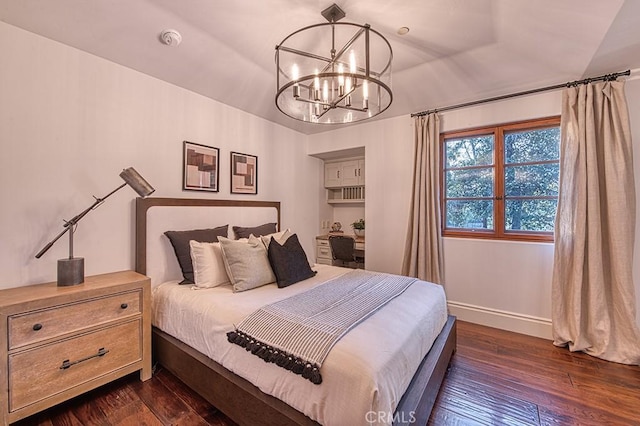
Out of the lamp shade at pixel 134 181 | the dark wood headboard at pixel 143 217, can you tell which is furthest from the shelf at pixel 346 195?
the lamp shade at pixel 134 181

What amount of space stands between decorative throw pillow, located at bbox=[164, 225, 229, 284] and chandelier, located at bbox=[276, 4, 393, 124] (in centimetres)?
145

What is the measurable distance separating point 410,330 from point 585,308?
214 centimetres

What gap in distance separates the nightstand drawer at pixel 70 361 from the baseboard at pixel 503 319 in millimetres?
3204

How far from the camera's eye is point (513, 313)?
9.30 ft

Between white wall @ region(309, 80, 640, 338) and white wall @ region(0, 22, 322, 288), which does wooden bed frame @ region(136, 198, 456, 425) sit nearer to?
white wall @ region(0, 22, 322, 288)

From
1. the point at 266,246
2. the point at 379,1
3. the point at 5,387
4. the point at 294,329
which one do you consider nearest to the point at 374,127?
the point at 379,1

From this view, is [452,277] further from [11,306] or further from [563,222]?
[11,306]

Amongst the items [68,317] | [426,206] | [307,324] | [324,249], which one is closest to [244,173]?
[324,249]

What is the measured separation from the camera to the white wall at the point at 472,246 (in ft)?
8.87

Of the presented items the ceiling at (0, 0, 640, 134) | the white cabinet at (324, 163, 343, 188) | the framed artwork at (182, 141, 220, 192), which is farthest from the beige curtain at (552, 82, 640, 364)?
the framed artwork at (182, 141, 220, 192)

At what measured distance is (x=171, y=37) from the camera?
2.10 m

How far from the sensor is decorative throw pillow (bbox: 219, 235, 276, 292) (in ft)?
7.09

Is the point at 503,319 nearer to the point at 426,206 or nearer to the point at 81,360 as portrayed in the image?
the point at 426,206

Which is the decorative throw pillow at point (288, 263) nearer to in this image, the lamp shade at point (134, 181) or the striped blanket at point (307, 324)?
the striped blanket at point (307, 324)
